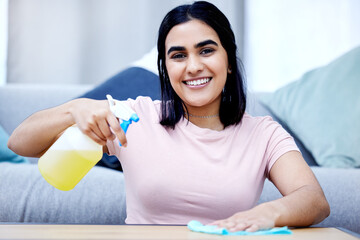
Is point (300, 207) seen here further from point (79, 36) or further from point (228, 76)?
point (79, 36)

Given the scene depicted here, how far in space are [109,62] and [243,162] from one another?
2103 millimetres

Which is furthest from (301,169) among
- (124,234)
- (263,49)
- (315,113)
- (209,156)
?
(263,49)

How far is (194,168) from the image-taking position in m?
1.16

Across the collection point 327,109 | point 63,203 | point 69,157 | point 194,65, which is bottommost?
point 63,203

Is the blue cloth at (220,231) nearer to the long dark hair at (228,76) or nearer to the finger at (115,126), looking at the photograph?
the finger at (115,126)

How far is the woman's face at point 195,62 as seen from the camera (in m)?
1.20

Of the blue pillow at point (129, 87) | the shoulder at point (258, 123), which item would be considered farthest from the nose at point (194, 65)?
the blue pillow at point (129, 87)

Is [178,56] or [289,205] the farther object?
[178,56]

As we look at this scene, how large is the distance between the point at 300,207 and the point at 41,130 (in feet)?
1.97

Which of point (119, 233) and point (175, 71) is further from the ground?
point (175, 71)

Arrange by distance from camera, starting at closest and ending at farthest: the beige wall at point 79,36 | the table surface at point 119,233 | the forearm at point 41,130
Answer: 1. the table surface at point 119,233
2. the forearm at point 41,130
3. the beige wall at point 79,36

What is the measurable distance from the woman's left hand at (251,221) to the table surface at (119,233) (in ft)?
0.15

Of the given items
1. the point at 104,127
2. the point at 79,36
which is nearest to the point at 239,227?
the point at 104,127

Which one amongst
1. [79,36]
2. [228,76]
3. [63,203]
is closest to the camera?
[228,76]
